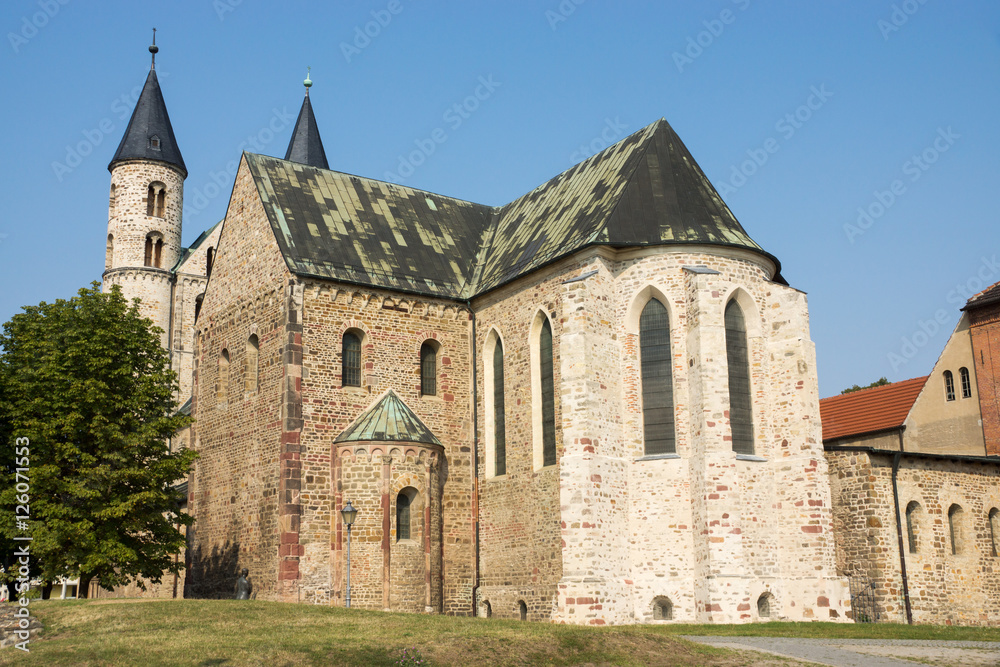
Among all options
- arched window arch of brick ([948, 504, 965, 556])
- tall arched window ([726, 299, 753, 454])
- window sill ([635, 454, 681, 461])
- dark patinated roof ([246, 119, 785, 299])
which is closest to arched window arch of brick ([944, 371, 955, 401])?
arched window arch of brick ([948, 504, 965, 556])

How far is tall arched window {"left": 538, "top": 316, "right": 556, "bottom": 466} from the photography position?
1032 inches

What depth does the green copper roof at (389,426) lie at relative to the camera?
26297mm

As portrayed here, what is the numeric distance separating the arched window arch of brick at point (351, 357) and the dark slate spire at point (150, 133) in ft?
96.7

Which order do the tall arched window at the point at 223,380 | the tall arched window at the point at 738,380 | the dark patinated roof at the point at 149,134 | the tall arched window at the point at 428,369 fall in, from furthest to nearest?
the dark patinated roof at the point at 149,134 < the tall arched window at the point at 223,380 < the tall arched window at the point at 428,369 < the tall arched window at the point at 738,380

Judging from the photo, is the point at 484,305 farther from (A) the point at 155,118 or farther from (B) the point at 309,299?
(A) the point at 155,118

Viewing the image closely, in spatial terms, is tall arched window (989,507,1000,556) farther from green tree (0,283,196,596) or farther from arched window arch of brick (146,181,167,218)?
arched window arch of brick (146,181,167,218)

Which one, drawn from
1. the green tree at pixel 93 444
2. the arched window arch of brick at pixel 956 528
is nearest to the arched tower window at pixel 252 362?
the green tree at pixel 93 444

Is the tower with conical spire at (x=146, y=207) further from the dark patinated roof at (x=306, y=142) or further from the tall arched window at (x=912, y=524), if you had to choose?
the tall arched window at (x=912, y=524)

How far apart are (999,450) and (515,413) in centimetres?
1898

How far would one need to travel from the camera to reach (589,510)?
78.6 ft

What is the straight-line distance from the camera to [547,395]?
26.6 metres

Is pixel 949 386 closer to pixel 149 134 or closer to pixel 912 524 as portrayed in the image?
pixel 912 524

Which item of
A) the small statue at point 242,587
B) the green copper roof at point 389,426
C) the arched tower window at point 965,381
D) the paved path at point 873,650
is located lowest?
the paved path at point 873,650

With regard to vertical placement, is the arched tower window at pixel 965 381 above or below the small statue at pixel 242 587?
above
